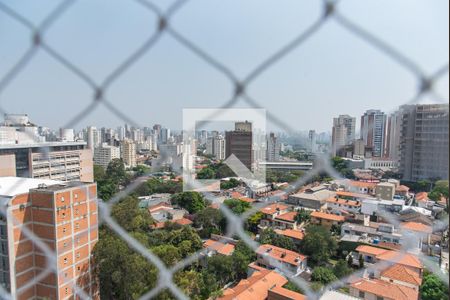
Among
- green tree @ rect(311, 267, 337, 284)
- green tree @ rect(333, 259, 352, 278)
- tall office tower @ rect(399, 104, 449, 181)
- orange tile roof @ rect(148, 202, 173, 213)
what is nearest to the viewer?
tall office tower @ rect(399, 104, 449, 181)

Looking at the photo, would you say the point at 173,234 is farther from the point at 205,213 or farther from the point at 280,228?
the point at 280,228

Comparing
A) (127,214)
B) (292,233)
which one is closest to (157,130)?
(127,214)

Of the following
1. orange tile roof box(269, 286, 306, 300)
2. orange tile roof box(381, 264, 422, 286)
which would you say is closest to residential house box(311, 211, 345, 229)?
orange tile roof box(269, 286, 306, 300)

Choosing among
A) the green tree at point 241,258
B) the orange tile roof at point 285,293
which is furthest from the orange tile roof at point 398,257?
the green tree at point 241,258

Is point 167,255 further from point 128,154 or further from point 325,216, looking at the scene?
point 325,216

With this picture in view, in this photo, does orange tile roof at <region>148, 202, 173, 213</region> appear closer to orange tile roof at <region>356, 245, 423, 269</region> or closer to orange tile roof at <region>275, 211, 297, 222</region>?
orange tile roof at <region>275, 211, 297, 222</region>

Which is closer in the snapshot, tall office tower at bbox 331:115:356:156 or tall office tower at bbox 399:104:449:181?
tall office tower at bbox 399:104:449:181

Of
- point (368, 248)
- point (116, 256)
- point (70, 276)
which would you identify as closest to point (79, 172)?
point (116, 256)
